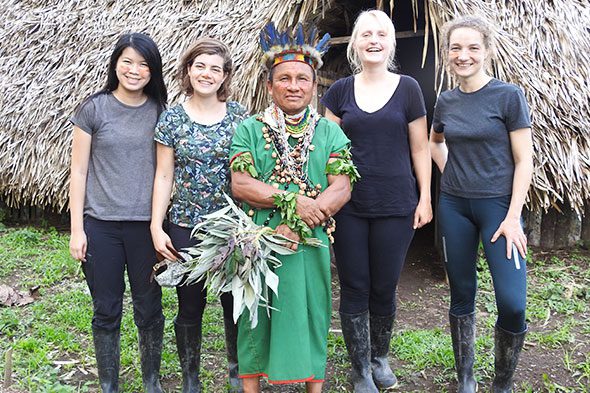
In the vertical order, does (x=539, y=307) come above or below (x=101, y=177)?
below

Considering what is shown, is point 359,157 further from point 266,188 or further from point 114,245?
point 114,245

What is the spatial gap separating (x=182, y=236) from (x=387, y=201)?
937 mm

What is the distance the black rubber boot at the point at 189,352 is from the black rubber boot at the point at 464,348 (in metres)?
1.23

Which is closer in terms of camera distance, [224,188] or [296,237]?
[296,237]

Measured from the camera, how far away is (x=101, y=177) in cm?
222

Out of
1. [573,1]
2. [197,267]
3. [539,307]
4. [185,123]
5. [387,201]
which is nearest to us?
[197,267]

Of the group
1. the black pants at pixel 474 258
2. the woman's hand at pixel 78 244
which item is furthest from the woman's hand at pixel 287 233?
the woman's hand at pixel 78 244

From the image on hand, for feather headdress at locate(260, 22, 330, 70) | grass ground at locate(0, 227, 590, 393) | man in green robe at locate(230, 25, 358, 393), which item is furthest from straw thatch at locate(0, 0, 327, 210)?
man in green robe at locate(230, 25, 358, 393)

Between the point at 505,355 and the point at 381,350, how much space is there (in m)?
0.62

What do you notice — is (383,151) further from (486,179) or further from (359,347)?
(359,347)

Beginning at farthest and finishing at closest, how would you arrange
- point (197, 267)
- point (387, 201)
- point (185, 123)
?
point (387, 201), point (185, 123), point (197, 267)

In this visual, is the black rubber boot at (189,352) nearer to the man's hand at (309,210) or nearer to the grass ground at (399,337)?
Answer: the grass ground at (399,337)

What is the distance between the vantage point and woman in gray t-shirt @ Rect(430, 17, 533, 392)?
7.00 feet

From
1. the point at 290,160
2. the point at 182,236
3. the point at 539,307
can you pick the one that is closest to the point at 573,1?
the point at 539,307
